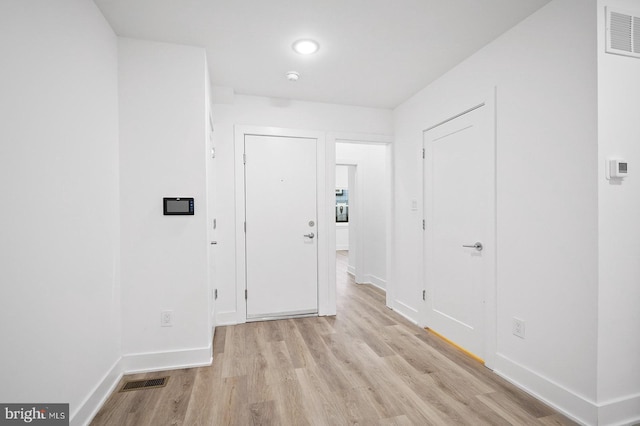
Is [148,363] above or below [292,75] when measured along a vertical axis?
below

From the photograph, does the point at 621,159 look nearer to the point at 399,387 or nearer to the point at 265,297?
the point at 399,387

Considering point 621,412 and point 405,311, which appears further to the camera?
point 405,311

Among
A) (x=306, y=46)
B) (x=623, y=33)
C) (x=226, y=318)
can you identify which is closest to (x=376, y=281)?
(x=226, y=318)

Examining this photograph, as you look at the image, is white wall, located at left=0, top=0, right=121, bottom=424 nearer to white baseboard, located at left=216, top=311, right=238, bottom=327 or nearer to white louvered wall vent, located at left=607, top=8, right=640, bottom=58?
white baseboard, located at left=216, top=311, right=238, bottom=327

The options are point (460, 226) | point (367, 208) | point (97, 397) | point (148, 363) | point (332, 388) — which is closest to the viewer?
point (97, 397)

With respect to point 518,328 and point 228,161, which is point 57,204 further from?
point 518,328

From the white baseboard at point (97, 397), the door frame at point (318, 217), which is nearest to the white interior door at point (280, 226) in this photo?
the door frame at point (318, 217)

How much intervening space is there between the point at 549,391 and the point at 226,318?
278 cm

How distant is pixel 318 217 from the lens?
138 inches

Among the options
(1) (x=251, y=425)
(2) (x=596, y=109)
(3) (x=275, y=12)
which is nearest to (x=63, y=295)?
(1) (x=251, y=425)

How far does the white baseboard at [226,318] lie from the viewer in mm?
3191

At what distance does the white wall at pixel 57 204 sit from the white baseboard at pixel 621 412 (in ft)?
9.17

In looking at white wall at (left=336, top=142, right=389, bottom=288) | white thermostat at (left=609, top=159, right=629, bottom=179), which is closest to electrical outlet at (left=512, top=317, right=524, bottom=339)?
white thermostat at (left=609, top=159, right=629, bottom=179)

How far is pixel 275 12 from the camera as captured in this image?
1927 millimetres
